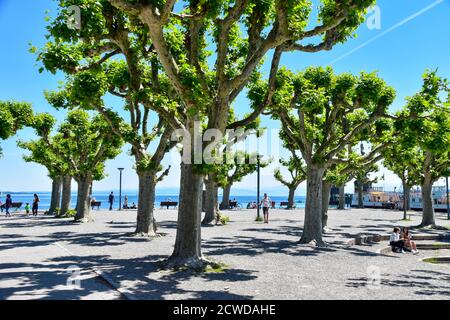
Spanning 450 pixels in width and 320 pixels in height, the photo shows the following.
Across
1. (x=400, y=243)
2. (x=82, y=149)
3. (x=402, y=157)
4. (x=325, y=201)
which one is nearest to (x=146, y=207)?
(x=325, y=201)

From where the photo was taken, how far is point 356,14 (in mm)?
11117

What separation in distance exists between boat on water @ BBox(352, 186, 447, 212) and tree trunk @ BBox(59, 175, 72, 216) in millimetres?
40042

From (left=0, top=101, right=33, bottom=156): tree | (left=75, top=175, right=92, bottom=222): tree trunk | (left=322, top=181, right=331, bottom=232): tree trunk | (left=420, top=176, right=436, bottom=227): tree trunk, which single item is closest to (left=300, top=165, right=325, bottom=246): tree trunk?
(left=322, top=181, right=331, bottom=232): tree trunk

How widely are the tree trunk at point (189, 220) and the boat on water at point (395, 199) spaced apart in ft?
148

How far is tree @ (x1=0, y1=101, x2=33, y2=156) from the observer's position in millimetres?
21391

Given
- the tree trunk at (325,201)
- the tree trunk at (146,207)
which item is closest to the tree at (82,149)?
the tree trunk at (146,207)

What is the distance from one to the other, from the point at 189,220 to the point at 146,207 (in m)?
7.81

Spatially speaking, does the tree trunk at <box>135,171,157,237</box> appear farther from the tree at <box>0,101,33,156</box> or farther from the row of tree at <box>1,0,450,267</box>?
the tree at <box>0,101,33,156</box>

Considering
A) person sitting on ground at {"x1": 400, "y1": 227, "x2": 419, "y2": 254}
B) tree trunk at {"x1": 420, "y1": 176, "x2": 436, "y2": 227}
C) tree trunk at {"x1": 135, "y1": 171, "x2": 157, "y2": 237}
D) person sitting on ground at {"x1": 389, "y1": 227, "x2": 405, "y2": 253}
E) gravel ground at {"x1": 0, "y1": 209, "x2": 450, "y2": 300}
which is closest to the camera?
gravel ground at {"x1": 0, "y1": 209, "x2": 450, "y2": 300}

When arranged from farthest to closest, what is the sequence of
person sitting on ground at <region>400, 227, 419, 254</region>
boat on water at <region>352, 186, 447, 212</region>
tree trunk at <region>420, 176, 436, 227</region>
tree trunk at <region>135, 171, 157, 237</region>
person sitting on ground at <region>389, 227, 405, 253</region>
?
boat on water at <region>352, 186, 447, 212</region> < tree trunk at <region>420, 176, 436, 227</region> < tree trunk at <region>135, 171, 157, 237</region> < person sitting on ground at <region>400, 227, 419, 254</region> < person sitting on ground at <region>389, 227, 405, 253</region>

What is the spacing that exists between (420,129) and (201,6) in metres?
11.7

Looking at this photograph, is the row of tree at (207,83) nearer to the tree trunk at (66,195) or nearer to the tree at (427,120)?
the tree at (427,120)
